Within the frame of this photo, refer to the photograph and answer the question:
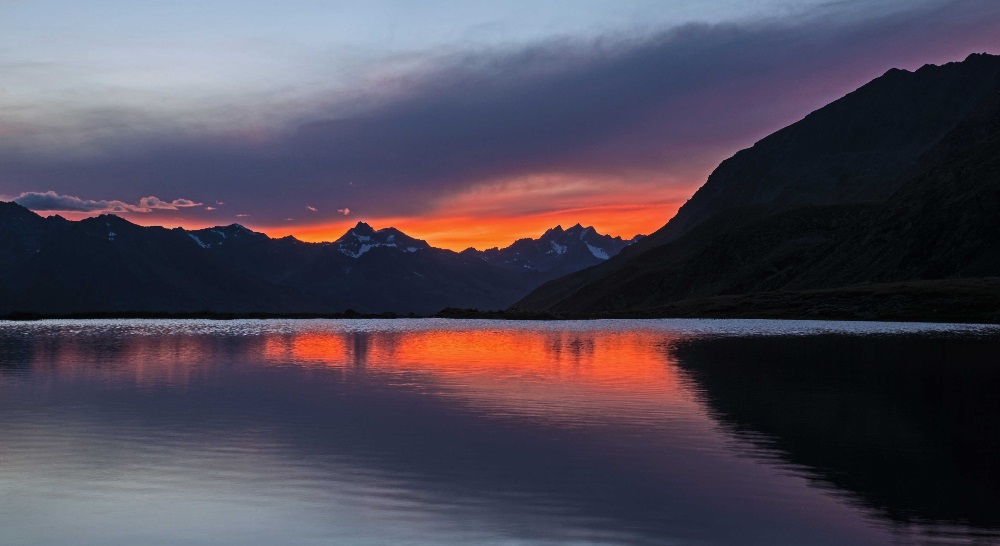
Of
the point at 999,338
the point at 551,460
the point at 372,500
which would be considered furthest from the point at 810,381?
the point at 999,338

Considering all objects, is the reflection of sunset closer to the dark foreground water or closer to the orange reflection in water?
the orange reflection in water

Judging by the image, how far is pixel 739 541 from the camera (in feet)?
60.6

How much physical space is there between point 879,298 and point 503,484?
157 metres

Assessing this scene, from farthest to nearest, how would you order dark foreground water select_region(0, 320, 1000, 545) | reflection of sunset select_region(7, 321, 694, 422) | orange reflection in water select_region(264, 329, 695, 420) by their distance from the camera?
1. reflection of sunset select_region(7, 321, 694, 422)
2. orange reflection in water select_region(264, 329, 695, 420)
3. dark foreground water select_region(0, 320, 1000, 545)

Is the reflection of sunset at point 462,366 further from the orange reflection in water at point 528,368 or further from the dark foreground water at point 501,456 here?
the dark foreground water at point 501,456

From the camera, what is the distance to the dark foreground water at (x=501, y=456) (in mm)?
19672

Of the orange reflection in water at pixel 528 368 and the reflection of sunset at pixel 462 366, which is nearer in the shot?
the orange reflection in water at pixel 528 368

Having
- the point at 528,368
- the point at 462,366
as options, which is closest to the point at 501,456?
the point at 528,368

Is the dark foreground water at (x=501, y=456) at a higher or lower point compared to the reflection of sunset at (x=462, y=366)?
lower

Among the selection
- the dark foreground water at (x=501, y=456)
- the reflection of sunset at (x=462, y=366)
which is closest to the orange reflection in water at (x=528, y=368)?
the reflection of sunset at (x=462, y=366)

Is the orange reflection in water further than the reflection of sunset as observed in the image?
No

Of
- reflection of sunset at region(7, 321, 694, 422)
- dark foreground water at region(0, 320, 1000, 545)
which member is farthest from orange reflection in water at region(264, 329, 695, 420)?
dark foreground water at region(0, 320, 1000, 545)

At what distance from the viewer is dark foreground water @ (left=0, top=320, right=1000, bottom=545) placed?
19672mm

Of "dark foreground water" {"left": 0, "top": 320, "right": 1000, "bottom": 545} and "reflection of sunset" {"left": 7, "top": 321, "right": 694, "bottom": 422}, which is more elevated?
"reflection of sunset" {"left": 7, "top": 321, "right": 694, "bottom": 422}
